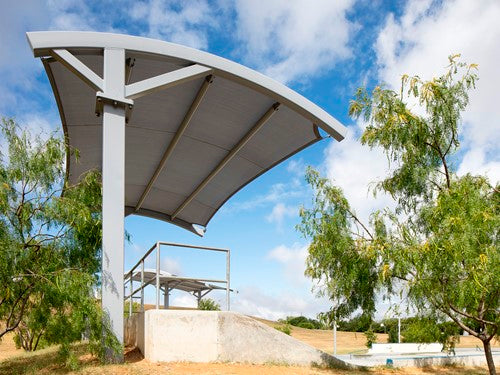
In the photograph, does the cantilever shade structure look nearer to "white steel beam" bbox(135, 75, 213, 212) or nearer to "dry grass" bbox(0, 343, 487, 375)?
"white steel beam" bbox(135, 75, 213, 212)

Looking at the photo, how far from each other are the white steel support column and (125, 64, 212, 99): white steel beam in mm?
232

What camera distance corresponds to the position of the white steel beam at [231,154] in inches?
452

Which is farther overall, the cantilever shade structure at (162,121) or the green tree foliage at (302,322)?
the green tree foliage at (302,322)

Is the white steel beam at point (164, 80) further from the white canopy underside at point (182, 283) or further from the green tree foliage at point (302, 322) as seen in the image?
the green tree foliage at point (302, 322)

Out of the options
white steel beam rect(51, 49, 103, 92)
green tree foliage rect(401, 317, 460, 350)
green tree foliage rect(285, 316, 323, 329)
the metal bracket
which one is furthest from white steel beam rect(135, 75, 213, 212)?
green tree foliage rect(285, 316, 323, 329)

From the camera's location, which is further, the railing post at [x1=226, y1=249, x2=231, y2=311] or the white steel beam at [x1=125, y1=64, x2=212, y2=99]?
the railing post at [x1=226, y1=249, x2=231, y2=311]

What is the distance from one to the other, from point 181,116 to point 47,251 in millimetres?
4755

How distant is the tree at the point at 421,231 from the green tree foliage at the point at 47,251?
18.5 ft

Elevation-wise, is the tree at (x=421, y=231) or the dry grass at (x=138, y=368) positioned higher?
the tree at (x=421, y=231)

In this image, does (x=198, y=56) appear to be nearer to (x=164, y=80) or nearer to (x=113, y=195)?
(x=164, y=80)

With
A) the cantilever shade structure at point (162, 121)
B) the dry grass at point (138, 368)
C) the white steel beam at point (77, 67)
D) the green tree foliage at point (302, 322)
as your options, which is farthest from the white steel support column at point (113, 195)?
the green tree foliage at point (302, 322)

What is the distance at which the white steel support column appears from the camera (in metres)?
8.66

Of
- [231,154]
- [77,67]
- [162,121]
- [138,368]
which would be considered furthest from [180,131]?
[138,368]

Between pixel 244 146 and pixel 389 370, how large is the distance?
7614 mm
